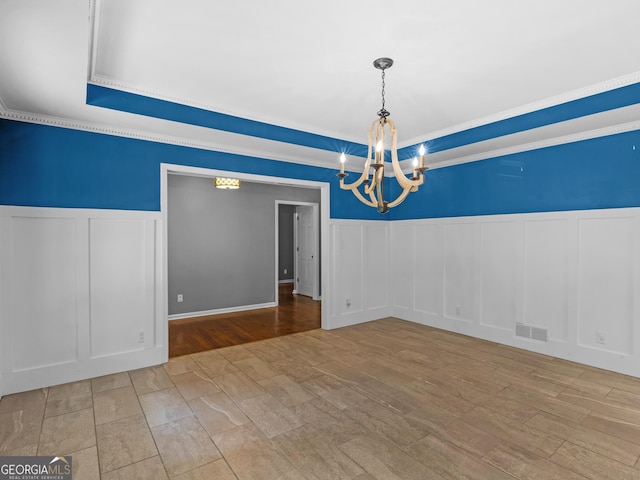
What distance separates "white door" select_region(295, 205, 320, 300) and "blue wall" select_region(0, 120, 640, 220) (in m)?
3.01

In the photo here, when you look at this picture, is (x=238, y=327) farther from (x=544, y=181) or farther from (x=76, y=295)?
(x=544, y=181)

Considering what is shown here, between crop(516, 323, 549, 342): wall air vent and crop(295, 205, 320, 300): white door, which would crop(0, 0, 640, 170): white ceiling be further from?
crop(295, 205, 320, 300): white door

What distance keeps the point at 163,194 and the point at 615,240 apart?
16.3 feet

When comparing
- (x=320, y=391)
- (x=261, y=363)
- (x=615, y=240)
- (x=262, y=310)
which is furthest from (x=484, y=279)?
(x=262, y=310)

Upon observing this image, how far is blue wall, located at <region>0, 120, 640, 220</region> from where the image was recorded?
124 inches

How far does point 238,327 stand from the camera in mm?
5270

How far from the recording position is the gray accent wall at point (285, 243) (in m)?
9.68

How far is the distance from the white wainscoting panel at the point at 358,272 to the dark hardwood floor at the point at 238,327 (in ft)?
1.90

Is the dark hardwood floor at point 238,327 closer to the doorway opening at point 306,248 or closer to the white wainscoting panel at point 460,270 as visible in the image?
the doorway opening at point 306,248

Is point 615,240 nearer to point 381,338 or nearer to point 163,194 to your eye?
point 381,338

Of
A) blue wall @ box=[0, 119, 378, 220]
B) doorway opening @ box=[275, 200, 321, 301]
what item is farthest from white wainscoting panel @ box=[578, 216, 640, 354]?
doorway opening @ box=[275, 200, 321, 301]

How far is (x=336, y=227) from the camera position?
5.31 m

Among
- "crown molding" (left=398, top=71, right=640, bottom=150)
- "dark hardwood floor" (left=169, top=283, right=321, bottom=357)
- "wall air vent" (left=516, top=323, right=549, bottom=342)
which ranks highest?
"crown molding" (left=398, top=71, right=640, bottom=150)

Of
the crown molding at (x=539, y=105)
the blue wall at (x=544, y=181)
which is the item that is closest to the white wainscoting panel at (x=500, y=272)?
the blue wall at (x=544, y=181)
